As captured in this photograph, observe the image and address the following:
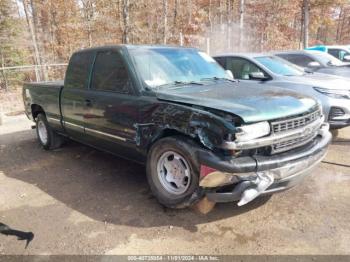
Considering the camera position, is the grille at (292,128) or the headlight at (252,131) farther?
the grille at (292,128)

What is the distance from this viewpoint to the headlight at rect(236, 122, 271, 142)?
2857 millimetres

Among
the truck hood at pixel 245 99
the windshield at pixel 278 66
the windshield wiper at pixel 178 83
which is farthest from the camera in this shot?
the windshield at pixel 278 66

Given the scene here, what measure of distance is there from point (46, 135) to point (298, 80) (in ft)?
17.1

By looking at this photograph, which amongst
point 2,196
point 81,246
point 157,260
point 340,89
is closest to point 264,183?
point 157,260

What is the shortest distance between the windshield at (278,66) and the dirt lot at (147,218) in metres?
2.47

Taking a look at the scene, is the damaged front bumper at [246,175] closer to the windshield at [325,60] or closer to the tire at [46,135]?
the tire at [46,135]

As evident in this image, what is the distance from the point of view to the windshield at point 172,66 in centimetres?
390

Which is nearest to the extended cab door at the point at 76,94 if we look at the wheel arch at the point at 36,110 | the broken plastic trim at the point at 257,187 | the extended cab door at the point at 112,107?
the extended cab door at the point at 112,107

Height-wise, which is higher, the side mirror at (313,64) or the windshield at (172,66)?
the windshield at (172,66)

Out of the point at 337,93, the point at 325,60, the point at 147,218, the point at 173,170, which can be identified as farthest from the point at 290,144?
the point at 325,60

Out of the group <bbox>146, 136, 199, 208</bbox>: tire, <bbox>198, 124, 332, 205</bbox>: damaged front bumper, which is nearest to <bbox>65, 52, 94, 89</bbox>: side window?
<bbox>146, 136, 199, 208</bbox>: tire

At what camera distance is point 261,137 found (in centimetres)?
297

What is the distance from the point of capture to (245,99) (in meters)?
3.30

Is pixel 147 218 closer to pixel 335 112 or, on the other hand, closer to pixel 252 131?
pixel 252 131
